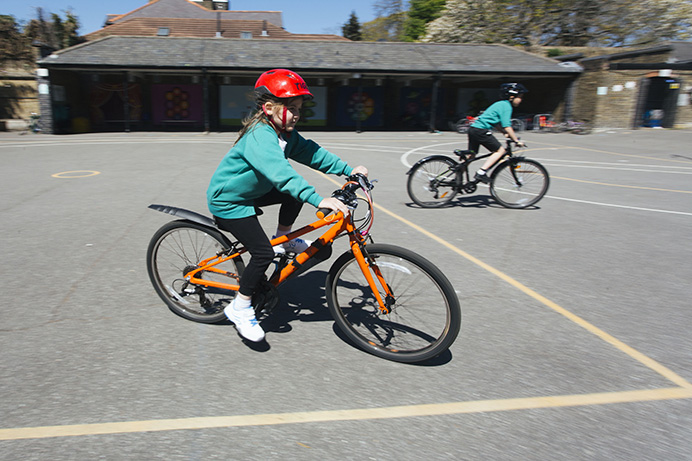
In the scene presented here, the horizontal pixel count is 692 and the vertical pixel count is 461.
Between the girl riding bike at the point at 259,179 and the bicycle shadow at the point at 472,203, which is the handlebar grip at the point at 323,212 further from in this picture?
the bicycle shadow at the point at 472,203


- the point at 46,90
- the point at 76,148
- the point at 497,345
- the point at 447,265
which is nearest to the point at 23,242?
the point at 447,265

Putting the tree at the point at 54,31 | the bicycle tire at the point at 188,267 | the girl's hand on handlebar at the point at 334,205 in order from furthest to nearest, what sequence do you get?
the tree at the point at 54,31
the bicycle tire at the point at 188,267
the girl's hand on handlebar at the point at 334,205

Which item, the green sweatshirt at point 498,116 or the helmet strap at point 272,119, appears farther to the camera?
the green sweatshirt at point 498,116

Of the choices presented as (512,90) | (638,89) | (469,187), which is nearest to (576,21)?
(638,89)

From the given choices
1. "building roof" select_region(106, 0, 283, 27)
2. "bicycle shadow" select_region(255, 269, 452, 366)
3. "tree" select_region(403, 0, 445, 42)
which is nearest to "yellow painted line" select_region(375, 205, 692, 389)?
"bicycle shadow" select_region(255, 269, 452, 366)

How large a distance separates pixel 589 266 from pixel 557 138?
19.5m

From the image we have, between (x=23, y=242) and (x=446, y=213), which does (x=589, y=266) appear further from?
(x=23, y=242)

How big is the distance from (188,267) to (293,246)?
35.4 inches

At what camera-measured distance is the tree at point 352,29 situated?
246 feet

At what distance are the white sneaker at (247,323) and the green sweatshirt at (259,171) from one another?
655mm

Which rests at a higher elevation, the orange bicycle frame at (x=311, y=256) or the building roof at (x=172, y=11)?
the building roof at (x=172, y=11)

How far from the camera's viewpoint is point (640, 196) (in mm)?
9211

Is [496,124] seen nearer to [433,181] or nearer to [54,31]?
[433,181]

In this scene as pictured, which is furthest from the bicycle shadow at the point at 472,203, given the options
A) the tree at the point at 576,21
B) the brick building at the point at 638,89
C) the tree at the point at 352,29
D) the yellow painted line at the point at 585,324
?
the tree at the point at 352,29
